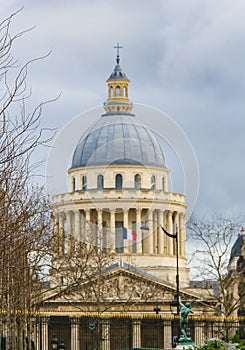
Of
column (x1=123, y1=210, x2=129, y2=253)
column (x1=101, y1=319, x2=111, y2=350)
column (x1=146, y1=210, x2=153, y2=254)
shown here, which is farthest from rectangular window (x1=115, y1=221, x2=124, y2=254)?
column (x1=101, y1=319, x2=111, y2=350)

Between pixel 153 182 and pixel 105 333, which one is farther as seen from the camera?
pixel 153 182

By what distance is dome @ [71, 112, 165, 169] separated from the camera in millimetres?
150000

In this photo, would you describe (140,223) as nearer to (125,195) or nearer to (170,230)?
(170,230)

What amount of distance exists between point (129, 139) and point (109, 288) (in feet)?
166

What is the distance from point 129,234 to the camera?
140500 mm

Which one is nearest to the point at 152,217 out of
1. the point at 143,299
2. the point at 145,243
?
the point at 145,243

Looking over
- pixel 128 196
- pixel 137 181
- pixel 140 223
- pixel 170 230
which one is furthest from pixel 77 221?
pixel 170 230

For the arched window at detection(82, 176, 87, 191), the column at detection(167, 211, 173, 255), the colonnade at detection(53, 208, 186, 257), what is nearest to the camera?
the colonnade at detection(53, 208, 186, 257)

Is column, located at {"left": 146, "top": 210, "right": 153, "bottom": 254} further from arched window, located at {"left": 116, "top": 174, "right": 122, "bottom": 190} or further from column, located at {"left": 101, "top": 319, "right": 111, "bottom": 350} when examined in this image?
column, located at {"left": 101, "top": 319, "right": 111, "bottom": 350}

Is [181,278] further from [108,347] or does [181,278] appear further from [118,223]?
[108,347]

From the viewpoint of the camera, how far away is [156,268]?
140000 mm

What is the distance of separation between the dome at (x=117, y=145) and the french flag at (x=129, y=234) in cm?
1058

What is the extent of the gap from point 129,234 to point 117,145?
51.8 feet

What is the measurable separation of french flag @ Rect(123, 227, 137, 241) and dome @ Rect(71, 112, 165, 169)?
34.7ft
